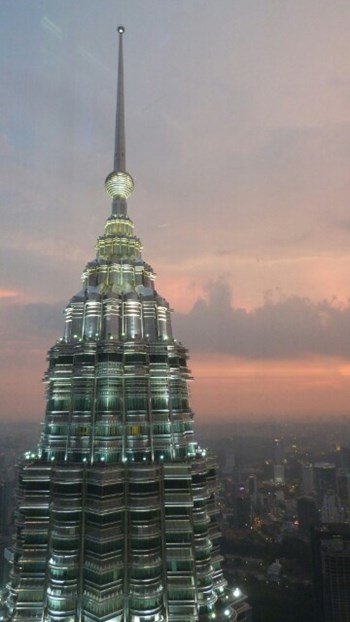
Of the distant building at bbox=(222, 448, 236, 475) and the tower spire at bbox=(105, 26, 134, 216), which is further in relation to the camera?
the distant building at bbox=(222, 448, 236, 475)

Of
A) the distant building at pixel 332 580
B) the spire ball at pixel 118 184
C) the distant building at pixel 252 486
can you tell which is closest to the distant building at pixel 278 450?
the distant building at pixel 252 486

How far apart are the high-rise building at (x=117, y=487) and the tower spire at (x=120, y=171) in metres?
7.95

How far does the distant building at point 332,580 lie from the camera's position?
135 ft

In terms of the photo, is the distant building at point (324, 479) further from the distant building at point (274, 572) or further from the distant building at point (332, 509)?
the distant building at point (274, 572)

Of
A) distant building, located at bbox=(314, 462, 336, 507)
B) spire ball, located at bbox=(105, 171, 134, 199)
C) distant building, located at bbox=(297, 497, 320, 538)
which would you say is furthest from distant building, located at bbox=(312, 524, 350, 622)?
spire ball, located at bbox=(105, 171, 134, 199)

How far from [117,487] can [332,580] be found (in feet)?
112

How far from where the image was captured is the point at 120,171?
3097 centimetres

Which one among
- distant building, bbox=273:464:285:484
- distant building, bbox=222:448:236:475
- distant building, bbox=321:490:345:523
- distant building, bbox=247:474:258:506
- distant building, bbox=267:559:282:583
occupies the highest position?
distant building, bbox=222:448:236:475

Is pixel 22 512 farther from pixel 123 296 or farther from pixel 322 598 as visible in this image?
pixel 322 598

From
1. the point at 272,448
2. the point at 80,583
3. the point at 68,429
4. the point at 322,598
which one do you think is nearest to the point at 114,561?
the point at 80,583

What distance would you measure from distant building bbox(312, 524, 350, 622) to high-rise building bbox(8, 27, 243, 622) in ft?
76.9

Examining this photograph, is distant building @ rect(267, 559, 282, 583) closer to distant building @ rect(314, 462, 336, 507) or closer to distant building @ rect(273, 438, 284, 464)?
distant building @ rect(314, 462, 336, 507)

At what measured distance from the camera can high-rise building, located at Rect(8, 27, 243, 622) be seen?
20.5m

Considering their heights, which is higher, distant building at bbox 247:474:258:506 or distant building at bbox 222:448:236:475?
distant building at bbox 222:448:236:475
